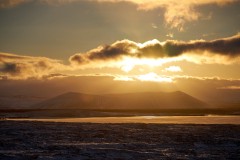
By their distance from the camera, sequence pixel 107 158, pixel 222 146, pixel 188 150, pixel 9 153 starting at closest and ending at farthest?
pixel 107 158, pixel 9 153, pixel 188 150, pixel 222 146

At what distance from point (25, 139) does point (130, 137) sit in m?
9.69

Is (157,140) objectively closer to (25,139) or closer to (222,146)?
(222,146)

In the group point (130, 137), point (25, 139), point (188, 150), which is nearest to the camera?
point (188, 150)

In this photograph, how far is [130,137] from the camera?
3403cm

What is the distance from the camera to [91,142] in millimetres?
30156

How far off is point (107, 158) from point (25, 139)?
1195 centimetres

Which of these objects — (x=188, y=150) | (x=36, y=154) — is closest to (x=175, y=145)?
(x=188, y=150)

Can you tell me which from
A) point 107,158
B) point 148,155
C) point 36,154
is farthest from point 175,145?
point 36,154

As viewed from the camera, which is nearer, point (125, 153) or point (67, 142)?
point (125, 153)

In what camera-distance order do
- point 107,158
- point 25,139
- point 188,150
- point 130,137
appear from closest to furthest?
point 107,158 < point 188,150 < point 25,139 < point 130,137

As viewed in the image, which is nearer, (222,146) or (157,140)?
(222,146)

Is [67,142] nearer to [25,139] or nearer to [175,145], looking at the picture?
[25,139]

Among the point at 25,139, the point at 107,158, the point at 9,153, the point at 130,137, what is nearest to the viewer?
the point at 107,158

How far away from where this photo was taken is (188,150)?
85.8 ft
